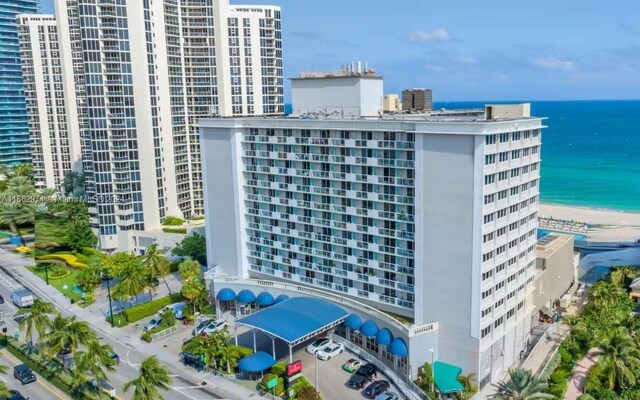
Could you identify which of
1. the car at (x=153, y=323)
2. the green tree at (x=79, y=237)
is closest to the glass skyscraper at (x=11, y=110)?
the green tree at (x=79, y=237)

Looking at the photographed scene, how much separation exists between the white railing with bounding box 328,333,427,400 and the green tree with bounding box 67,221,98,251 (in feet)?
199

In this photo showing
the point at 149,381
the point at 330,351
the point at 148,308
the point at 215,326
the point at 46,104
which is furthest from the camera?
the point at 46,104

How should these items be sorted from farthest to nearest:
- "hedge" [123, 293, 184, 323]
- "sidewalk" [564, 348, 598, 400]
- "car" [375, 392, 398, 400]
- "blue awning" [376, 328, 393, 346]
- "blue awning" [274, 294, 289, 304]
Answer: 1. "hedge" [123, 293, 184, 323]
2. "blue awning" [274, 294, 289, 304]
3. "blue awning" [376, 328, 393, 346]
4. "sidewalk" [564, 348, 598, 400]
5. "car" [375, 392, 398, 400]

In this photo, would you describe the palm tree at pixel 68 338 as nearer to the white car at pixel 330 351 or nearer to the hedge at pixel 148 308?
the hedge at pixel 148 308

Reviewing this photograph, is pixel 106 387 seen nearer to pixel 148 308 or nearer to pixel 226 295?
pixel 226 295

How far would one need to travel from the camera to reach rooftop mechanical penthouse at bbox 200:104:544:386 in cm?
5756

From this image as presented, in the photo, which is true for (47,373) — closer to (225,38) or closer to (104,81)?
(104,81)

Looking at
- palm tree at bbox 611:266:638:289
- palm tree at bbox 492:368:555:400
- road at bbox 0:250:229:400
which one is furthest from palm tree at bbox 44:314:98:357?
palm tree at bbox 611:266:638:289

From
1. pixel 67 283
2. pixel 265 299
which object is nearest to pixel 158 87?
pixel 67 283

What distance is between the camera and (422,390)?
5762 centimetres

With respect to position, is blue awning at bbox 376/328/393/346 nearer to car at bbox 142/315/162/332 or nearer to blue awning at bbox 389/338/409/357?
blue awning at bbox 389/338/409/357

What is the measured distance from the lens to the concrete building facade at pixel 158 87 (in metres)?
102

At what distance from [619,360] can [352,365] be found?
90.5ft

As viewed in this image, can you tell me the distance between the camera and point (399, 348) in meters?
59.8
